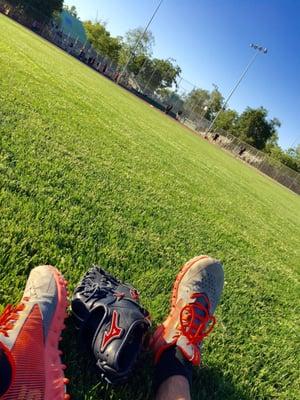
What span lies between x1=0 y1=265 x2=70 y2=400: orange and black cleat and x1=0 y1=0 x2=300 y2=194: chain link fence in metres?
39.3

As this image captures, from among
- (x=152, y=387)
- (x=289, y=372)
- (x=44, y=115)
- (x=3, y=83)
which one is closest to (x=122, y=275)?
(x=152, y=387)

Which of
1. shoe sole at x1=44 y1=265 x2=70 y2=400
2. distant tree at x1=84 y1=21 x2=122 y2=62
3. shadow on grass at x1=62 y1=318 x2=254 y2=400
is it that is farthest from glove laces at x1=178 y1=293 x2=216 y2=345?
distant tree at x1=84 y1=21 x2=122 y2=62

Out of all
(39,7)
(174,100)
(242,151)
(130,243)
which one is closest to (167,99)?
(174,100)

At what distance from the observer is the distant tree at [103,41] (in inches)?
2509

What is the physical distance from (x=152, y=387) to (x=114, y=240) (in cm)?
127

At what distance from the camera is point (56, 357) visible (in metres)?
1.31

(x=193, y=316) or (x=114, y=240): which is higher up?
(x=193, y=316)

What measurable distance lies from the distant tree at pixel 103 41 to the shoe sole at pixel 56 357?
65450mm

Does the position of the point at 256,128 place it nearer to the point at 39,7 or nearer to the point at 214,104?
the point at 214,104

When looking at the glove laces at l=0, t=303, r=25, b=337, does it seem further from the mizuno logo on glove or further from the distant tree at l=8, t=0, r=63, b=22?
the distant tree at l=8, t=0, r=63, b=22

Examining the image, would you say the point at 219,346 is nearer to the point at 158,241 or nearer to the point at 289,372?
the point at 289,372

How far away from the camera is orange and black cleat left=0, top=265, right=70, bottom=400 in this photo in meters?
1.10

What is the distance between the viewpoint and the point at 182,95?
160 feet

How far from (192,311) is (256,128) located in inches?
2262
